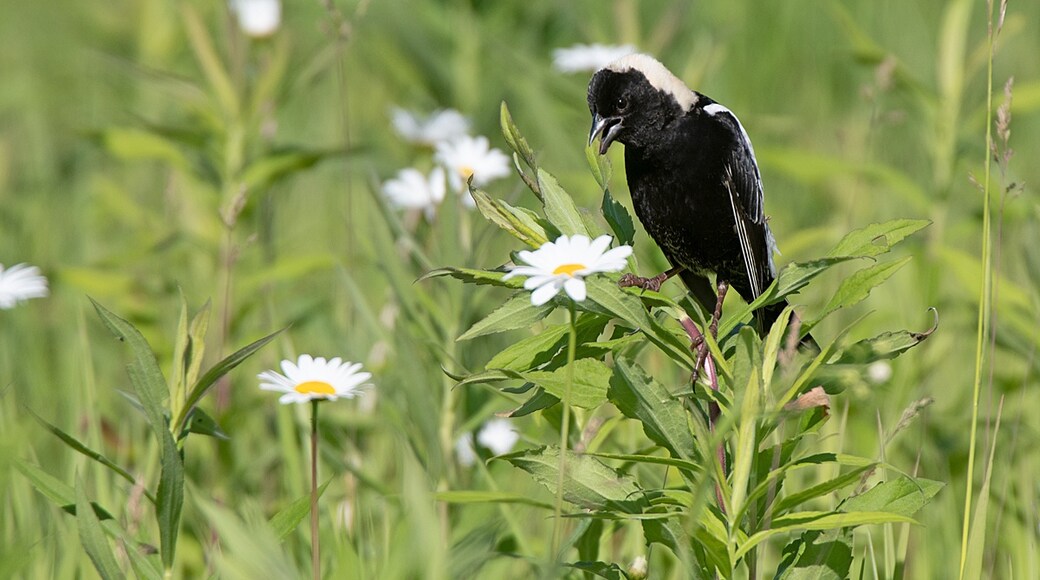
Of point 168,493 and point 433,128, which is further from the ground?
point 433,128

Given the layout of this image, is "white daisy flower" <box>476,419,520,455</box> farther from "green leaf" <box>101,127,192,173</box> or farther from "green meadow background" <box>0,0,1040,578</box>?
"green leaf" <box>101,127,192,173</box>

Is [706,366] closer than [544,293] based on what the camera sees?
No


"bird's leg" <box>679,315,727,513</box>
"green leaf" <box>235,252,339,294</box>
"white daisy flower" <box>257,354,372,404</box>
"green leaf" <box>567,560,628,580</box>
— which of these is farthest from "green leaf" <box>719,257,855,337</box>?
"green leaf" <box>235,252,339,294</box>

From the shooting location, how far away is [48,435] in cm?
362

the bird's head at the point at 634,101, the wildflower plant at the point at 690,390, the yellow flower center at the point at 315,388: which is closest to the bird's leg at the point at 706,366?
the wildflower plant at the point at 690,390

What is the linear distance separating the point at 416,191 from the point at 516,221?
1769mm

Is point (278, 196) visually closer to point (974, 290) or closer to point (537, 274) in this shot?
point (974, 290)

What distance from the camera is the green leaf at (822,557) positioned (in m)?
1.89

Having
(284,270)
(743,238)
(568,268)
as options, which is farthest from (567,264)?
(284,270)

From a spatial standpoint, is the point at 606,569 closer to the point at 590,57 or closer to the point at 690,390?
the point at 690,390

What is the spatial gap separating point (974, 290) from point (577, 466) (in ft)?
6.88

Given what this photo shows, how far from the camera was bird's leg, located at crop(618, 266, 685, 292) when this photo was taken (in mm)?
2193

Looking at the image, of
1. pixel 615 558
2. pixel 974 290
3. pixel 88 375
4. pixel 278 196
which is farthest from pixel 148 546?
pixel 278 196

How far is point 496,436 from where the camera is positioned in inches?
134
